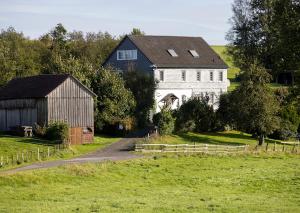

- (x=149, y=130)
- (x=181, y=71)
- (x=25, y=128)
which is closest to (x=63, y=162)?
(x=25, y=128)

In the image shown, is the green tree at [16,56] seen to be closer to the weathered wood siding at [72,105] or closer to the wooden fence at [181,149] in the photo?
the weathered wood siding at [72,105]

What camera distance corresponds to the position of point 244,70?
68625 mm

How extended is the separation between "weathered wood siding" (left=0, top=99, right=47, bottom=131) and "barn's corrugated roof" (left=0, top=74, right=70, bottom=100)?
0.57 meters

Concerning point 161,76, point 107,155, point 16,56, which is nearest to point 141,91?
point 161,76

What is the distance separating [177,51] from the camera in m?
86.9

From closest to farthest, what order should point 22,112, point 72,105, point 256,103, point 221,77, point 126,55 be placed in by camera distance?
point 72,105
point 22,112
point 256,103
point 126,55
point 221,77

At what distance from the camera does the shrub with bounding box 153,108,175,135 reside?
64.6m

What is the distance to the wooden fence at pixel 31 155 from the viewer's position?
150 feet

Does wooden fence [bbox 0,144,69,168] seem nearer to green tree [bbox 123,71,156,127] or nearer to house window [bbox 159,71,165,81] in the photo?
green tree [bbox 123,71,156,127]

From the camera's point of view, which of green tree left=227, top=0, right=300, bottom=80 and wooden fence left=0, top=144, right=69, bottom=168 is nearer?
wooden fence left=0, top=144, right=69, bottom=168

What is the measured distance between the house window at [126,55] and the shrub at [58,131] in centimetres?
2653

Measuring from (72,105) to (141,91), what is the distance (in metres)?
13.4

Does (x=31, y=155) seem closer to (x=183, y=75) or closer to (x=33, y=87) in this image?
(x=33, y=87)

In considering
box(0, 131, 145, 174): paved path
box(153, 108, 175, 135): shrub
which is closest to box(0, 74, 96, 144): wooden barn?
box(0, 131, 145, 174): paved path
